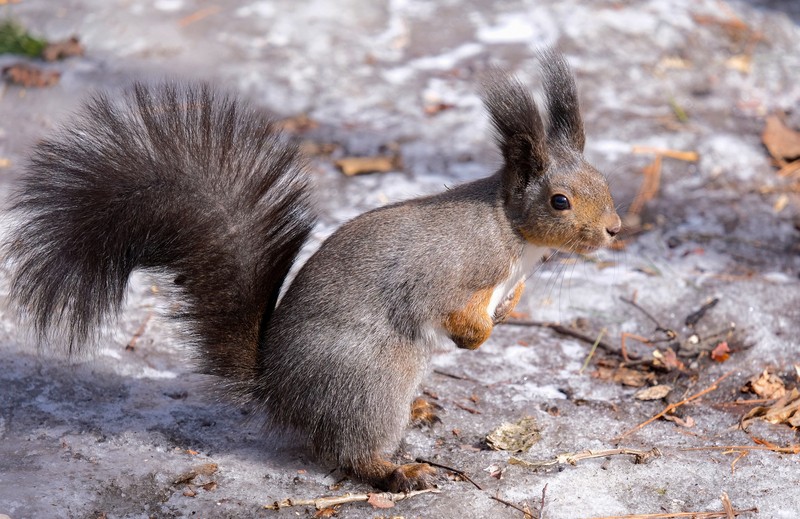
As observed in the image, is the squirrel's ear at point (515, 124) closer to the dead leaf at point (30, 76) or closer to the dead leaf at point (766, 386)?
the dead leaf at point (766, 386)

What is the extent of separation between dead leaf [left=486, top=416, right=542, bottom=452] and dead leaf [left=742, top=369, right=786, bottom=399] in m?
0.67

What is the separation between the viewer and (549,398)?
2.58 metres

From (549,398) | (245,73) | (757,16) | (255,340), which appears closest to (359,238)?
(255,340)

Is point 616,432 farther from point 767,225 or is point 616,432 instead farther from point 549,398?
point 767,225

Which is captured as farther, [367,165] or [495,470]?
[367,165]

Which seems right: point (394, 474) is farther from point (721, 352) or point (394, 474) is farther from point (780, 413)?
point (721, 352)

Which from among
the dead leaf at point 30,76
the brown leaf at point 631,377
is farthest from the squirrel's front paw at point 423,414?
the dead leaf at point 30,76

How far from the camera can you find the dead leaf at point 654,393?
2.59 meters

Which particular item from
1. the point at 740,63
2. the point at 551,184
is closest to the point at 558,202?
the point at 551,184

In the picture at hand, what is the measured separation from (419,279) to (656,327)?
→ 1.16 m

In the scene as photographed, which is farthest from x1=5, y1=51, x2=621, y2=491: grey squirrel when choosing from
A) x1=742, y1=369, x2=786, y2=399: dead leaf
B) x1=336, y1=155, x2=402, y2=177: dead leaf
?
x1=336, y1=155, x2=402, y2=177: dead leaf

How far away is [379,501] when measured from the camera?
6.86ft

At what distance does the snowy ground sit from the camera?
A: 2137 mm

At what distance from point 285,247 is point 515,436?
80 cm
